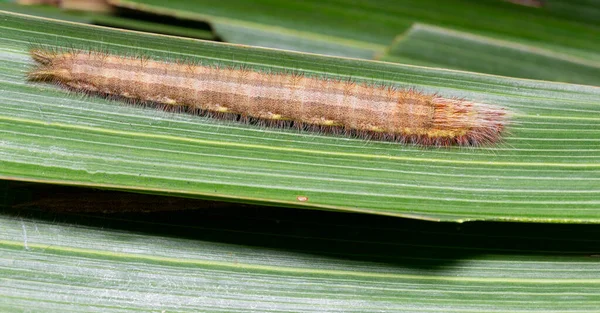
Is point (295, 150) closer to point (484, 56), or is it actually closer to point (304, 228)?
point (304, 228)

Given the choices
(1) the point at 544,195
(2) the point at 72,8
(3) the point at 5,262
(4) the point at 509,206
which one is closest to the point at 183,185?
(3) the point at 5,262

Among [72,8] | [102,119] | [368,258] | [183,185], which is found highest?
[72,8]

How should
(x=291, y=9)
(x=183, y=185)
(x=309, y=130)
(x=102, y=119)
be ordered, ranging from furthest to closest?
(x=291, y=9)
(x=309, y=130)
(x=102, y=119)
(x=183, y=185)

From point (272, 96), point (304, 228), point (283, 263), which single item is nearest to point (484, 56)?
point (272, 96)

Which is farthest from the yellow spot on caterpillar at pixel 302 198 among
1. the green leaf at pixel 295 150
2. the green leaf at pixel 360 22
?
the green leaf at pixel 360 22

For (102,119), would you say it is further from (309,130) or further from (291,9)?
(291,9)

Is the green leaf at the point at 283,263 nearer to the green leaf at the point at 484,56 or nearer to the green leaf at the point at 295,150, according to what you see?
the green leaf at the point at 295,150

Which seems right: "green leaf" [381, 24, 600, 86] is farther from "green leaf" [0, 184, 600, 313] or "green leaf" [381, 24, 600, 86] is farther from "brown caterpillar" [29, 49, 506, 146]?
"green leaf" [0, 184, 600, 313]

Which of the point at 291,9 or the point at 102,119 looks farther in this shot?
the point at 291,9
